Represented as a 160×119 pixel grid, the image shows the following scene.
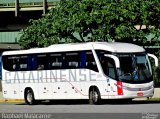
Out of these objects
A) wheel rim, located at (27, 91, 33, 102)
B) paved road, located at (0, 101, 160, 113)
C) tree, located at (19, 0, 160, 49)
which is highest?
tree, located at (19, 0, 160, 49)

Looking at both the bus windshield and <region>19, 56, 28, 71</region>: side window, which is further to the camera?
<region>19, 56, 28, 71</region>: side window

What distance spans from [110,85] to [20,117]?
8.57 m

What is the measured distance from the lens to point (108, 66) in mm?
28844

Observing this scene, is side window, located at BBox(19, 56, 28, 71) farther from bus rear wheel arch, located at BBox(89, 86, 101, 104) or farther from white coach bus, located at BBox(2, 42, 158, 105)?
bus rear wheel arch, located at BBox(89, 86, 101, 104)

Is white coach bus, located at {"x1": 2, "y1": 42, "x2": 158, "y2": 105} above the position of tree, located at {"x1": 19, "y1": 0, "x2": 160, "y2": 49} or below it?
below

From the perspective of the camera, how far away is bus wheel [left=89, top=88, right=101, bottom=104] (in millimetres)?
29172

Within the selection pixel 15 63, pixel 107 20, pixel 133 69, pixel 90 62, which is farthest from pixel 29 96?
pixel 107 20

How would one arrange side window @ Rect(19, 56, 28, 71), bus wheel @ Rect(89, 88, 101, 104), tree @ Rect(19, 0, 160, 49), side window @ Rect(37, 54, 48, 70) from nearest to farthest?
bus wheel @ Rect(89, 88, 101, 104)
side window @ Rect(37, 54, 48, 70)
side window @ Rect(19, 56, 28, 71)
tree @ Rect(19, 0, 160, 49)

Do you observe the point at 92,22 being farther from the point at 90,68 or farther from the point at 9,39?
the point at 9,39

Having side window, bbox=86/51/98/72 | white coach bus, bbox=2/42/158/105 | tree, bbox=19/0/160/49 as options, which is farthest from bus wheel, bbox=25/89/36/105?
tree, bbox=19/0/160/49

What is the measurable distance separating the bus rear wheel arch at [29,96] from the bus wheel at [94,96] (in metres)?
4.39

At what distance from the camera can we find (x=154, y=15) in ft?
133

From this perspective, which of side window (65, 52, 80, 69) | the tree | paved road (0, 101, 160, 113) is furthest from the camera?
the tree

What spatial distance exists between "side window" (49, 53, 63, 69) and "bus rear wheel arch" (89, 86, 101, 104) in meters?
2.19
